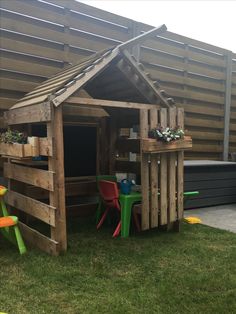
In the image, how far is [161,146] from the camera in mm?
4328

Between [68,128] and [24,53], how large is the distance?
1.35 meters

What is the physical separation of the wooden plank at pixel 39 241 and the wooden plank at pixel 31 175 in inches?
24.0

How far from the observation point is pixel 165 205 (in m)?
4.58

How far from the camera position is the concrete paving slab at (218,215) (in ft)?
17.6

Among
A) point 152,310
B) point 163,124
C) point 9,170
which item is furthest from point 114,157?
point 152,310

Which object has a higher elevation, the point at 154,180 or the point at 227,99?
the point at 227,99

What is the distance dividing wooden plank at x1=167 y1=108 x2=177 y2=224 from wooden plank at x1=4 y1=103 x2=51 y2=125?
1.76 metres

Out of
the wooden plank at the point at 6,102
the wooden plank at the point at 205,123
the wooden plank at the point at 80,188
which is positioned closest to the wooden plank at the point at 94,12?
the wooden plank at the point at 6,102

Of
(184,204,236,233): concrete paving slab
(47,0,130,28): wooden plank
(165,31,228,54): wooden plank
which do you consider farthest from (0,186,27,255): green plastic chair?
(165,31,228,54): wooden plank

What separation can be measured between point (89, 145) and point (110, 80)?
4.28 feet

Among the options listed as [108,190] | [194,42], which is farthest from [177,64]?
[108,190]

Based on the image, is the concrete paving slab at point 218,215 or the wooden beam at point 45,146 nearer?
the wooden beam at point 45,146

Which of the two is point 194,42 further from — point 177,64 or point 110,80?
point 110,80

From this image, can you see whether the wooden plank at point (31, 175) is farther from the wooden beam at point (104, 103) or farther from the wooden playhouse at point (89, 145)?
the wooden beam at point (104, 103)
